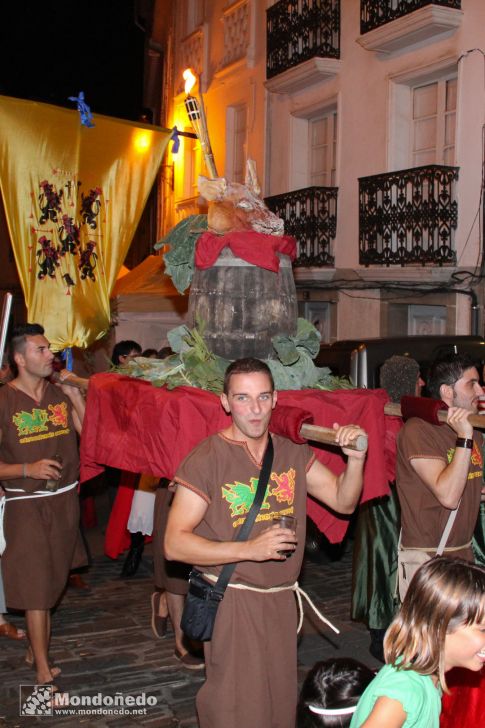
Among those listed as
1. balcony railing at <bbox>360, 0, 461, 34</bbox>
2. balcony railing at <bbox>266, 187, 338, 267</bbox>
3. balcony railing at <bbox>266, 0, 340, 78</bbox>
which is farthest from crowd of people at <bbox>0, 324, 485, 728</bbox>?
balcony railing at <bbox>266, 0, 340, 78</bbox>

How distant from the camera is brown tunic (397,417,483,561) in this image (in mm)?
5224

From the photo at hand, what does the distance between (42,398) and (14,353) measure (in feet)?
1.25

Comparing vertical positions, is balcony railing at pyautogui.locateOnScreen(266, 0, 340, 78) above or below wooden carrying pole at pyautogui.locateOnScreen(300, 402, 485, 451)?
above

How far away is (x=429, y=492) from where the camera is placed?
5.32m

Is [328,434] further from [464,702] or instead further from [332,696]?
[464,702]

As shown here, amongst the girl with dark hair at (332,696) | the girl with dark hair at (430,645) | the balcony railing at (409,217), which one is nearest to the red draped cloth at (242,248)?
the girl with dark hair at (332,696)

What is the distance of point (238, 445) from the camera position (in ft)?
13.9

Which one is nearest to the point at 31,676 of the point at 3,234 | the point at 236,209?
the point at 236,209

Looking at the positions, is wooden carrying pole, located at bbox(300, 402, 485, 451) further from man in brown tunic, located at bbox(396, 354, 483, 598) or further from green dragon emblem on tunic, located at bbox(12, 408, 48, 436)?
green dragon emblem on tunic, located at bbox(12, 408, 48, 436)

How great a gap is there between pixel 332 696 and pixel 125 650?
4054 mm

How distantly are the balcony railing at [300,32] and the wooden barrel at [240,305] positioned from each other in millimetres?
13129

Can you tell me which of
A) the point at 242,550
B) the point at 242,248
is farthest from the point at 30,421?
the point at 242,550

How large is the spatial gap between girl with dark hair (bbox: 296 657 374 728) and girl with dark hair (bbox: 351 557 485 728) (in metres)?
0.39

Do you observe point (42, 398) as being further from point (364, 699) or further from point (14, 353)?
point (364, 699)
